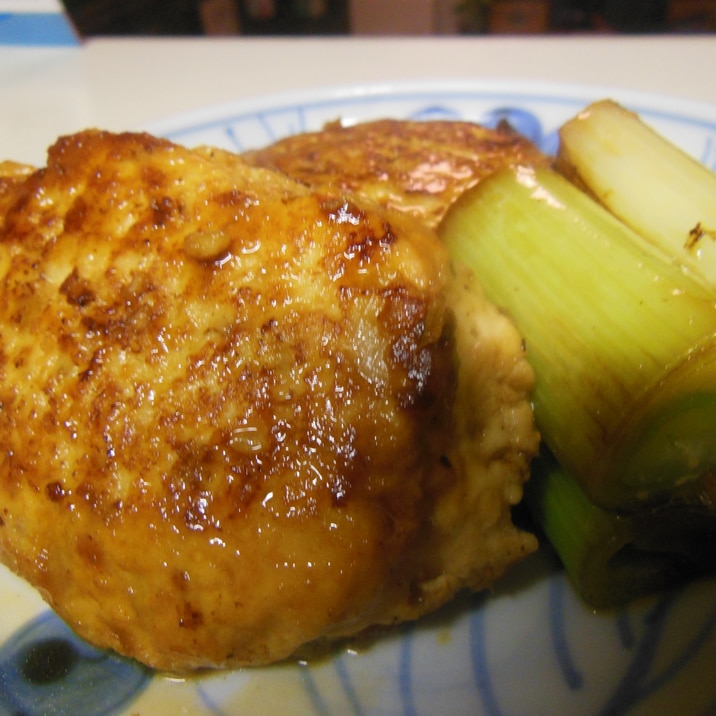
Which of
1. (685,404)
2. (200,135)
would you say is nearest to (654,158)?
(685,404)

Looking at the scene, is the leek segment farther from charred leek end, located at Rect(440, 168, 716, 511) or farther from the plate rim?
the plate rim

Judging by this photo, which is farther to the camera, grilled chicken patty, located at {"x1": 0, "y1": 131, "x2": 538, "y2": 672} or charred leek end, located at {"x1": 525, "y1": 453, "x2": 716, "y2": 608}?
charred leek end, located at {"x1": 525, "y1": 453, "x2": 716, "y2": 608}

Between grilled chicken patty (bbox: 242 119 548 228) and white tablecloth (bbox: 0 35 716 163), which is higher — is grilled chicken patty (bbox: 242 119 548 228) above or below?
above

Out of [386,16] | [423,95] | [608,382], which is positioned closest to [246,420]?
[608,382]

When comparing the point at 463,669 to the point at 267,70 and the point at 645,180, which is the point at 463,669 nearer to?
the point at 645,180

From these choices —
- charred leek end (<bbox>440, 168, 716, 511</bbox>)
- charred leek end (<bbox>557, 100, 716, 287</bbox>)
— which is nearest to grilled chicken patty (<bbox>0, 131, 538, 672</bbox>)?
charred leek end (<bbox>440, 168, 716, 511</bbox>)

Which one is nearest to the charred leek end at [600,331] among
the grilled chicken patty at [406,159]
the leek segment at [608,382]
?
the leek segment at [608,382]
